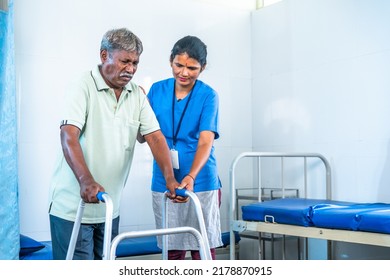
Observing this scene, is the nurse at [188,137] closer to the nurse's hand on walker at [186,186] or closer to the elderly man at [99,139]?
the nurse's hand on walker at [186,186]

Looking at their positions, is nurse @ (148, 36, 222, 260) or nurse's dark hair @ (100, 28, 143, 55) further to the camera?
nurse @ (148, 36, 222, 260)

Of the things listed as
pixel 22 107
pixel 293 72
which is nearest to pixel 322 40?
pixel 293 72

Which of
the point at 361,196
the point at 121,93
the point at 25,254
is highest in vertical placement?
the point at 121,93

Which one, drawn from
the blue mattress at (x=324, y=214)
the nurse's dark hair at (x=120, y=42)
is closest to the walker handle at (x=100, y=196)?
the nurse's dark hair at (x=120, y=42)

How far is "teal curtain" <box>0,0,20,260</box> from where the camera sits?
103 inches

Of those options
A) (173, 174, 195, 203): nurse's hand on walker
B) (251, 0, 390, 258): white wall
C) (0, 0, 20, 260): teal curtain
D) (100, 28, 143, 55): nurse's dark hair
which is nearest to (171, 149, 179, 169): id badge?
(173, 174, 195, 203): nurse's hand on walker

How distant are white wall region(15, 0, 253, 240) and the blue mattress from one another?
0.67 m

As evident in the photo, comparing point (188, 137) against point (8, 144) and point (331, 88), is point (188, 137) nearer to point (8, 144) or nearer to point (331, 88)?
point (8, 144)

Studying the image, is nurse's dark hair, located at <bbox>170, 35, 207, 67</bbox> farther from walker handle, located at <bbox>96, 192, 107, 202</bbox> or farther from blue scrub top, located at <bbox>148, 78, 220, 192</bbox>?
walker handle, located at <bbox>96, 192, 107, 202</bbox>

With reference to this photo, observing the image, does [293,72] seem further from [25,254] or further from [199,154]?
[25,254]

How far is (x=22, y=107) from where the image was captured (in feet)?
9.46

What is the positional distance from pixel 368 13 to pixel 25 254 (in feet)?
6.81

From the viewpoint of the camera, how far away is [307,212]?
2625mm

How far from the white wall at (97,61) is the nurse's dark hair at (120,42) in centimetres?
96
